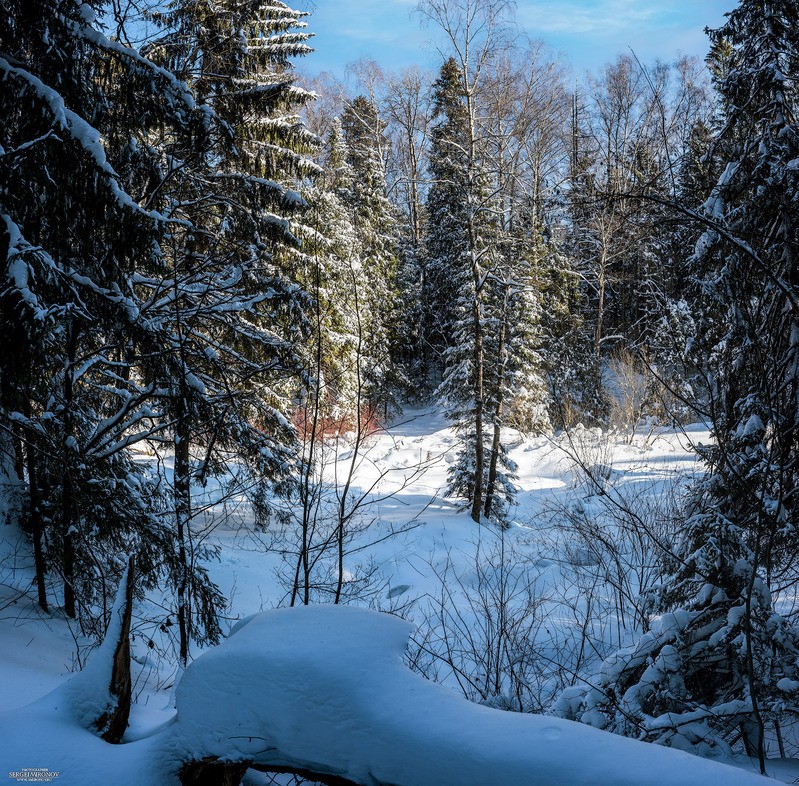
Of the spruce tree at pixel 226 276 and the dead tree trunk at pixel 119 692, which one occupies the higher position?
the spruce tree at pixel 226 276

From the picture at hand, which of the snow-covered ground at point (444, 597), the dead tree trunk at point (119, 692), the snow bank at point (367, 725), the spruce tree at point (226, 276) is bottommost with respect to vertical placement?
the snow-covered ground at point (444, 597)

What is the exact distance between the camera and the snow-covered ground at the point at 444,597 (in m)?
1.43

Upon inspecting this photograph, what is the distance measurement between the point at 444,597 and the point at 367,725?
5.92 m

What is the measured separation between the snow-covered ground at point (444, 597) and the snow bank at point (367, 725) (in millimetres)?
11

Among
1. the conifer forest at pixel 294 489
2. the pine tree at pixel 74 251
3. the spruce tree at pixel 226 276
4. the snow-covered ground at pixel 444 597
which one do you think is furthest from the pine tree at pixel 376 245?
the pine tree at pixel 74 251

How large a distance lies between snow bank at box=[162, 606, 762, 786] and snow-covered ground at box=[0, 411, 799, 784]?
0.01 m

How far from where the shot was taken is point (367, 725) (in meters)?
1.32

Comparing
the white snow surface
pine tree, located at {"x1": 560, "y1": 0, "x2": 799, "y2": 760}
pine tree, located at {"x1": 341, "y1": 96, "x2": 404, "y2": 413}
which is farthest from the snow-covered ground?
pine tree, located at {"x1": 341, "y1": 96, "x2": 404, "y2": 413}

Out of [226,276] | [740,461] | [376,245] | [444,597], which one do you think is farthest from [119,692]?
[376,245]

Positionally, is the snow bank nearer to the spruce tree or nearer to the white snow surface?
the white snow surface

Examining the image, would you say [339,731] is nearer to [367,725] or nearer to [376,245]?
[367,725]

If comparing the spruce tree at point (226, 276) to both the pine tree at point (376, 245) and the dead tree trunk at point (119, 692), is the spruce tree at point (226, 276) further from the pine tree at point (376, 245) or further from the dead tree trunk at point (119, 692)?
the pine tree at point (376, 245)

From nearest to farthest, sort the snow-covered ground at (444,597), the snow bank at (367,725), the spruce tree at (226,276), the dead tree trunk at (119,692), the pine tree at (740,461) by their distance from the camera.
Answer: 1. the snow bank at (367,725)
2. the snow-covered ground at (444,597)
3. the dead tree trunk at (119,692)
4. the pine tree at (740,461)
5. the spruce tree at (226,276)

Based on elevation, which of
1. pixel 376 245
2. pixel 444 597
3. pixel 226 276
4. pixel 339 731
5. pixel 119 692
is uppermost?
pixel 376 245
